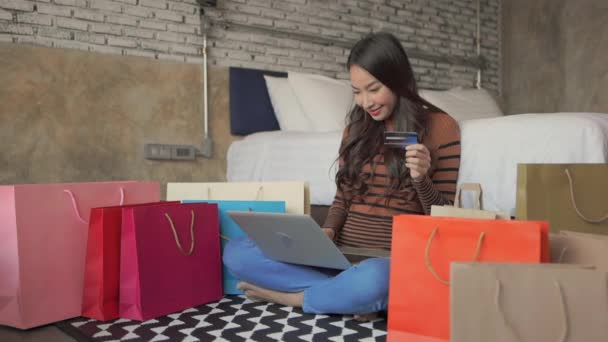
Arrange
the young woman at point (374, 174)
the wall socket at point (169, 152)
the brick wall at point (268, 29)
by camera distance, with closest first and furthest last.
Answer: the young woman at point (374, 174)
the brick wall at point (268, 29)
the wall socket at point (169, 152)

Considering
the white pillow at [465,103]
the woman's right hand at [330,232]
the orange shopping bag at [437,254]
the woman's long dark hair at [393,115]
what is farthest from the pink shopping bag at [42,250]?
the white pillow at [465,103]

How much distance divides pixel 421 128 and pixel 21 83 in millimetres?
1921

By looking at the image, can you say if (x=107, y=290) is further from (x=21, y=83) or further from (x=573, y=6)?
(x=573, y=6)

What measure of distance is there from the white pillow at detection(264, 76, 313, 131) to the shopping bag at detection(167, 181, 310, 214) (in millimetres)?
1127

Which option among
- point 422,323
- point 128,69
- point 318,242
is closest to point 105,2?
point 128,69

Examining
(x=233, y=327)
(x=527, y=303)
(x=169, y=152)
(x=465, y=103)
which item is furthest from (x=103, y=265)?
(x=465, y=103)

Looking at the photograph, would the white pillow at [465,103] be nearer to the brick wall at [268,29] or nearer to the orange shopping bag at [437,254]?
the brick wall at [268,29]

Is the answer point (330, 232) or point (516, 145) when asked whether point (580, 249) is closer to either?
point (516, 145)

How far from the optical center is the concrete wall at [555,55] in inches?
159

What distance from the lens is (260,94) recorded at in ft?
11.2

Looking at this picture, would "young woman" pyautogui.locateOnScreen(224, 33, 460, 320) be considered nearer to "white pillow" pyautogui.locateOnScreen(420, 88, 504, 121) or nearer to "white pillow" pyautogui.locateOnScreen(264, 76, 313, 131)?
"white pillow" pyautogui.locateOnScreen(264, 76, 313, 131)

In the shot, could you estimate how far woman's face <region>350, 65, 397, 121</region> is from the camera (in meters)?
1.93

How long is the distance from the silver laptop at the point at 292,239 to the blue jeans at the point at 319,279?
0.04 m

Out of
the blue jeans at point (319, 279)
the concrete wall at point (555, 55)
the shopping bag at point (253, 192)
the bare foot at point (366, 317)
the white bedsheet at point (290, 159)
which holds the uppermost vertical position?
the concrete wall at point (555, 55)
